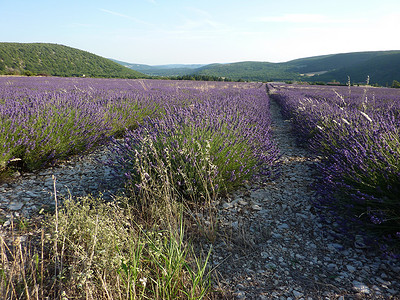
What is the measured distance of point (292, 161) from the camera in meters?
4.23

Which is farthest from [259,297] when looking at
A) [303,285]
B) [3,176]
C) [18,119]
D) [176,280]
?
[18,119]

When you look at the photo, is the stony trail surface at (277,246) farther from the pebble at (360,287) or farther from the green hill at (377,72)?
the green hill at (377,72)

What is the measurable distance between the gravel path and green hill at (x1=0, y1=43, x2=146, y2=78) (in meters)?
62.5

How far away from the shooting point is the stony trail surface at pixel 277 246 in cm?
163

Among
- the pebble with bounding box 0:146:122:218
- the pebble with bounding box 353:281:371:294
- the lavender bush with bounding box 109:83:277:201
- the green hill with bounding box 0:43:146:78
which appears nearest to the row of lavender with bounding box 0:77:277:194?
the lavender bush with bounding box 109:83:277:201

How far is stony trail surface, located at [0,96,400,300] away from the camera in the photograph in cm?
163

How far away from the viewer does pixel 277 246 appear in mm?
2066

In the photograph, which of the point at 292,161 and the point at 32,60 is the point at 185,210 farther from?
the point at 32,60

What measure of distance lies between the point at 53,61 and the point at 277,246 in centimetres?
8880

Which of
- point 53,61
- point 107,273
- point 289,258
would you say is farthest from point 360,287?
point 53,61

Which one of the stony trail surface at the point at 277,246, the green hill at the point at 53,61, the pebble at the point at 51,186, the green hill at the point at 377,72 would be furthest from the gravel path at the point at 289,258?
the green hill at the point at 377,72

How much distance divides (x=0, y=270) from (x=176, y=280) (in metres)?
1.02

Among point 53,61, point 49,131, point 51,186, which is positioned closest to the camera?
point 51,186

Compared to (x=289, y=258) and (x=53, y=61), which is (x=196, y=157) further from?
(x=53, y=61)
